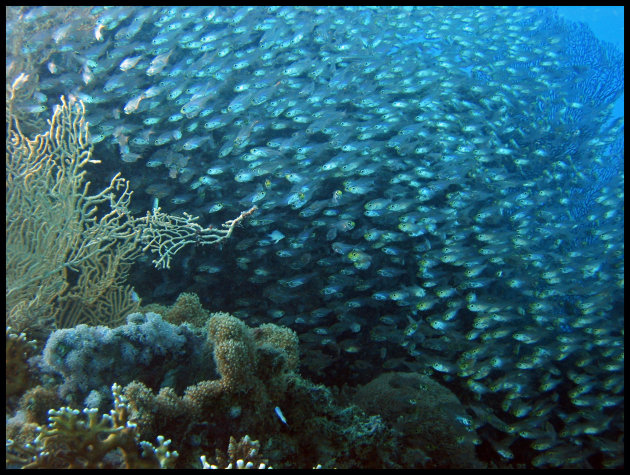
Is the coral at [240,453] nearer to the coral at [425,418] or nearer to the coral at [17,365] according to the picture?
the coral at [17,365]

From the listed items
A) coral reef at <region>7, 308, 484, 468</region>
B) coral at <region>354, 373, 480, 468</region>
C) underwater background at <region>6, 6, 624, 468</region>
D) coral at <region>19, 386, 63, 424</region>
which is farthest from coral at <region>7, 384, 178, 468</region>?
coral at <region>354, 373, 480, 468</region>

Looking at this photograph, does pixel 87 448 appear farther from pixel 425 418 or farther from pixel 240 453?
pixel 425 418

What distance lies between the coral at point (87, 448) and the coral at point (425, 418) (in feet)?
10.1

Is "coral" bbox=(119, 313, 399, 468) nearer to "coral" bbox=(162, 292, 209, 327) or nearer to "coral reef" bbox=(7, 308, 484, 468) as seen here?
"coral reef" bbox=(7, 308, 484, 468)

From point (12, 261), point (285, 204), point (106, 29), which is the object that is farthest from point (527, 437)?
point (106, 29)

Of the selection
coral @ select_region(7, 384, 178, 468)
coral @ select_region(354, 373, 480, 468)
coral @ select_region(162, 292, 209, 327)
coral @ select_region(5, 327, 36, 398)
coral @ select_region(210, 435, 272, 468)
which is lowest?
coral @ select_region(354, 373, 480, 468)

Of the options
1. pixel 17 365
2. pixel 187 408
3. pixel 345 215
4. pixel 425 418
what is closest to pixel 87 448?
pixel 187 408

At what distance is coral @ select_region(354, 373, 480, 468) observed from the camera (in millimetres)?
4891

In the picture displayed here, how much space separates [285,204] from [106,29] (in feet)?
17.4

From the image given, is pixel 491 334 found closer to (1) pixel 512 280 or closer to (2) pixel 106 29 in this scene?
(1) pixel 512 280

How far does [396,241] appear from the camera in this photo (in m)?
7.65

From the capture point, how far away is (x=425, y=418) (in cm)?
513

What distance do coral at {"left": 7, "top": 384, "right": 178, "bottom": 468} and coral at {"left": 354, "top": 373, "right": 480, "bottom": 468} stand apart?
3.08 meters

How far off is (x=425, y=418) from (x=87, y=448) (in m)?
4.07
